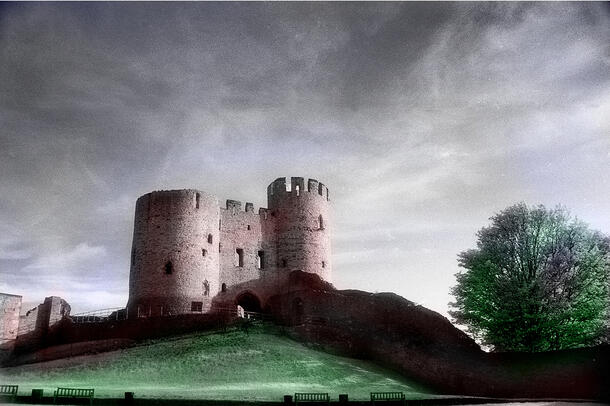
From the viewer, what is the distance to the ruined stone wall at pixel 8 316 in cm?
3444

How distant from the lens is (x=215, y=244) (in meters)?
40.2

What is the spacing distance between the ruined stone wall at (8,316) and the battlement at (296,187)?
66.8 feet

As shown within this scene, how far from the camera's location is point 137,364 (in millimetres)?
26547

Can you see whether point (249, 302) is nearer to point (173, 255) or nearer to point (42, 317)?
point (173, 255)

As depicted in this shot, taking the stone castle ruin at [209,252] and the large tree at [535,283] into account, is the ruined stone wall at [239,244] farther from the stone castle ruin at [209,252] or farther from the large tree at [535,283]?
the large tree at [535,283]

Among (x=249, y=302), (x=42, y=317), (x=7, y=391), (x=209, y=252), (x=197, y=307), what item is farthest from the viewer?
(x=249, y=302)

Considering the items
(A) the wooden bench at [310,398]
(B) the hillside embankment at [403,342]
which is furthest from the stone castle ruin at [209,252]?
(A) the wooden bench at [310,398]

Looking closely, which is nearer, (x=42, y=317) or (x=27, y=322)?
(x=27, y=322)

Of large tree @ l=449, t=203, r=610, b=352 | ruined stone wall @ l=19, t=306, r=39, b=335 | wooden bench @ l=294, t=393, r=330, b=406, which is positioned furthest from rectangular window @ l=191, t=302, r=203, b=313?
wooden bench @ l=294, t=393, r=330, b=406

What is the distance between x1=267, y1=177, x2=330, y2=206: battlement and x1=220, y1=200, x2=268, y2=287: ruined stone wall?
103 inches

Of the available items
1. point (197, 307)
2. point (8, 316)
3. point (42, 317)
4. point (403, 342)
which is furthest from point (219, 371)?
point (8, 316)

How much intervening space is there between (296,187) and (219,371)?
72.5ft

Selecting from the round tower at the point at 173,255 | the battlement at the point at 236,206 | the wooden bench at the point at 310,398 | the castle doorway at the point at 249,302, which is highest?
the battlement at the point at 236,206

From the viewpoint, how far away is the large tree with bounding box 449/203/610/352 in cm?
2795
